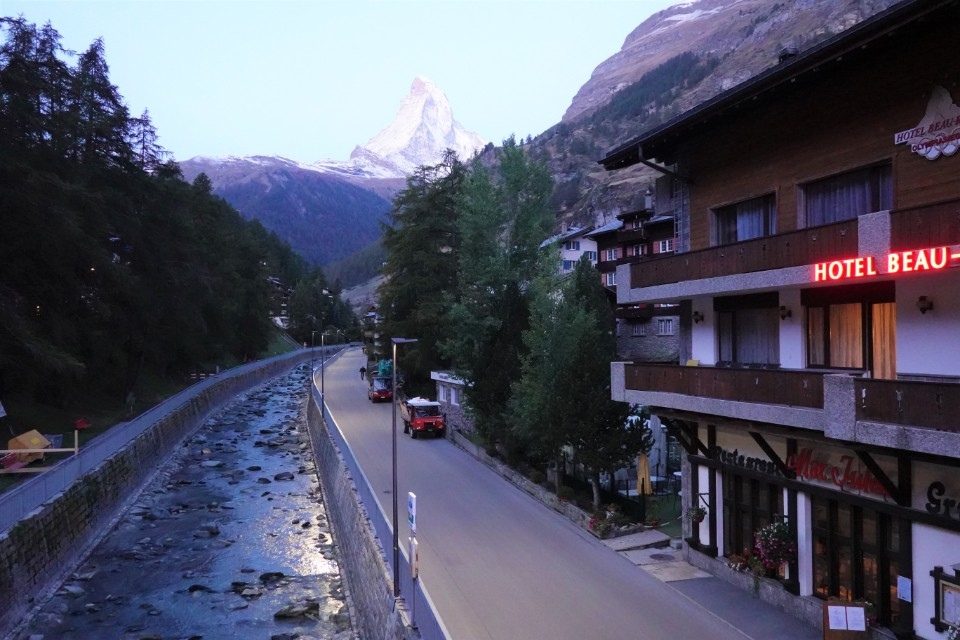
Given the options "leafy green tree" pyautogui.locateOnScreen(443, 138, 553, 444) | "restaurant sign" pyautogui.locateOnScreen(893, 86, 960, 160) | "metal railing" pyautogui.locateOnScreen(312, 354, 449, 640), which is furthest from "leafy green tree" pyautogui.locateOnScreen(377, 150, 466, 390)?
"restaurant sign" pyautogui.locateOnScreen(893, 86, 960, 160)

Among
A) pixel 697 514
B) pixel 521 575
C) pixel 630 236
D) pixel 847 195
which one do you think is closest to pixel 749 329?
pixel 847 195

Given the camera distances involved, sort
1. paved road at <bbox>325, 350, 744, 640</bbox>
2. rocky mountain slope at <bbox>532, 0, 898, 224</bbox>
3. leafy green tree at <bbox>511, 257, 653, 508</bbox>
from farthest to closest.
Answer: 1. rocky mountain slope at <bbox>532, 0, 898, 224</bbox>
2. leafy green tree at <bbox>511, 257, 653, 508</bbox>
3. paved road at <bbox>325, 350, 744, 640</bbox>

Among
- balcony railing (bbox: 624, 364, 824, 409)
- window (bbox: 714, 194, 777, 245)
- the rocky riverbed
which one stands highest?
window (bbox: 714, 194, 777, 245)

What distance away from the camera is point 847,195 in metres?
16.2

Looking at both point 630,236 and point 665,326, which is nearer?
point 665,326

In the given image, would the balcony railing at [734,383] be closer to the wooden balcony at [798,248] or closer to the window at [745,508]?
the wooden balcony at [798,248]

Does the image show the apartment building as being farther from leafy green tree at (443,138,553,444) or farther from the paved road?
leafy green tree at (443,138,553,444)

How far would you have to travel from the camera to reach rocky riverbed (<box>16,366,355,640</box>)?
79.0 ft

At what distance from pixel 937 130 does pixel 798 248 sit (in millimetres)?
3363

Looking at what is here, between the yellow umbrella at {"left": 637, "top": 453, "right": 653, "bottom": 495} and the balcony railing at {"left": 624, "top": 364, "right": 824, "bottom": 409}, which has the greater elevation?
the balcony railing at {"left": 624, "top": 364, "right": 824, "bottom": 409}

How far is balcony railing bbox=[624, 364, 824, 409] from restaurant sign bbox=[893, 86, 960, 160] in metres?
4.72

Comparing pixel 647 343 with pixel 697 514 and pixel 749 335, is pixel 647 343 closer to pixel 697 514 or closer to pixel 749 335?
pixel 697 514

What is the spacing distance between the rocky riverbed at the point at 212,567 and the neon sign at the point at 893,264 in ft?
58.6

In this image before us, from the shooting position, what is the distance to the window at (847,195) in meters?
15.3
